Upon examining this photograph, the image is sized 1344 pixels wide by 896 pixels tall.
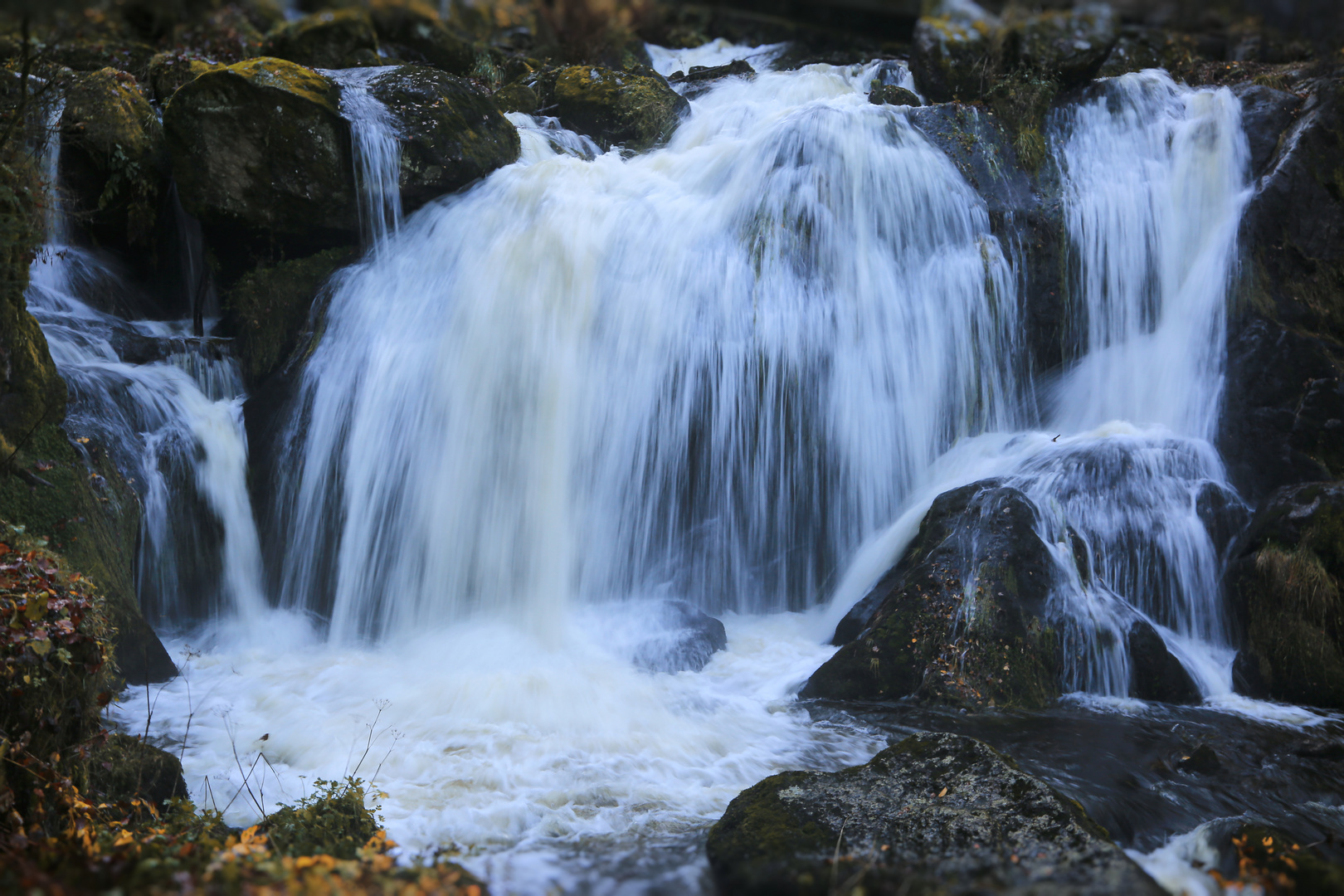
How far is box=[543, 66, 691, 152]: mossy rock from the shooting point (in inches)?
508

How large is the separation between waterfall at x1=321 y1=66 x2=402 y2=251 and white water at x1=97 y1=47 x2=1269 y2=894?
0.25 meters

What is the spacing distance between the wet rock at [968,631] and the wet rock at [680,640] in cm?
119

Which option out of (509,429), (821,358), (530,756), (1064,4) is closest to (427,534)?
(509,429)

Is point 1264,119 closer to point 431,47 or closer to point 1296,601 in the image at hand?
point 1296,601

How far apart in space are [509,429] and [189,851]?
6004 mm

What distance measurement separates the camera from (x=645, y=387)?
30.4 ft

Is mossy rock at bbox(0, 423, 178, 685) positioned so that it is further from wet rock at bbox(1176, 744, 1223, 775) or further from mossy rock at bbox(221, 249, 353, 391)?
wet rock at bbox(1176, 744, 1223, 775)

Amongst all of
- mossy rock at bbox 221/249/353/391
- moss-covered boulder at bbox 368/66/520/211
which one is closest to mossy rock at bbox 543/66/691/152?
moss-covered boulder at bbox 368/66/520/211

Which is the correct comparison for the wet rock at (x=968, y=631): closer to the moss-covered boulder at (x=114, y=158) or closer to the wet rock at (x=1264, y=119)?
the wet rock at (x=1264, y=119)

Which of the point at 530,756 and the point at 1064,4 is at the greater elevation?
the point at 1064,4

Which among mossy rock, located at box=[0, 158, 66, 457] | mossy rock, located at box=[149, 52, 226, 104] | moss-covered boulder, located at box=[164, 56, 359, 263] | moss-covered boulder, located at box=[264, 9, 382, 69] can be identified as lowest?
mossy rock, located at box=[0, 158, 66, 457]

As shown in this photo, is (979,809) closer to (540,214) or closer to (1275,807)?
(1275,807)

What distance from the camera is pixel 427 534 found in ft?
28.3

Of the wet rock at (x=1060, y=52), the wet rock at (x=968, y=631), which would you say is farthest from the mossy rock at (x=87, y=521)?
the wet rock at (x=1060, y=52)
